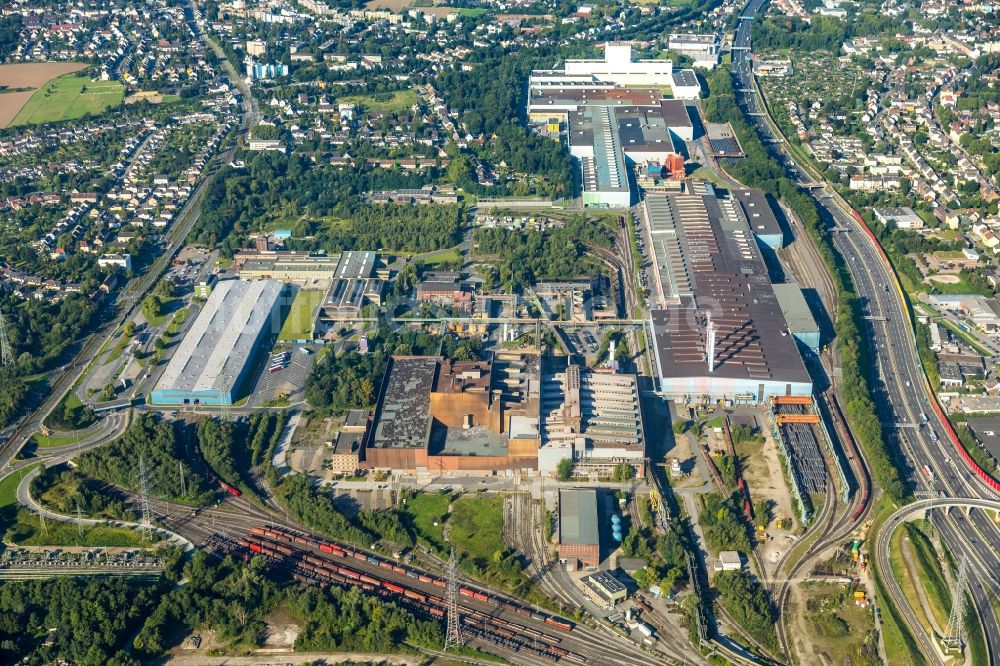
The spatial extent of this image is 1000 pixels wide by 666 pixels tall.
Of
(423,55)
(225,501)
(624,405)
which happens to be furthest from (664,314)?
(423,55)

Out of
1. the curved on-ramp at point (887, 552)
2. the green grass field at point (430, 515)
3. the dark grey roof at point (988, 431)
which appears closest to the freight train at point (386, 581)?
the green grass field at point (430, 515)

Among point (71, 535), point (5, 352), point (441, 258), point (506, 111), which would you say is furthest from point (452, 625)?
point (506, 111)

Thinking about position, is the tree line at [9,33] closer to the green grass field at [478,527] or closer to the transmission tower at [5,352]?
the transmission tower at [5,352]

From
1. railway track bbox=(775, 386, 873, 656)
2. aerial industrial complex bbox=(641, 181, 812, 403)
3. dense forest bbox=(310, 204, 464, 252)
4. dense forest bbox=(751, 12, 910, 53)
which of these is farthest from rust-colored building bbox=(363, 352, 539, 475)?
dense forest bbox=(751, 12, 910, 53)

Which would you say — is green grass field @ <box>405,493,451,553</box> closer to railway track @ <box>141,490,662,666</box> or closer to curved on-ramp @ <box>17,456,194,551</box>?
railway track @ <box>141,490,662,666</box>

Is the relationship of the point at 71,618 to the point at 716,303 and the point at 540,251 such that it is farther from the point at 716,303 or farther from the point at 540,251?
the point at 540,251

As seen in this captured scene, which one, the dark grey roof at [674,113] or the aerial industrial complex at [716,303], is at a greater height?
the aerial industrial complex at [716,303]
